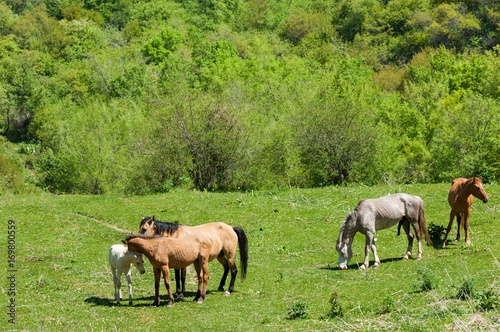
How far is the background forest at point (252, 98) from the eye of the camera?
40062mm

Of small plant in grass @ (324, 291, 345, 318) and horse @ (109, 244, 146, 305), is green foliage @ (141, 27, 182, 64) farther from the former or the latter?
small plant in grass @ (324, 291, 345, 318)

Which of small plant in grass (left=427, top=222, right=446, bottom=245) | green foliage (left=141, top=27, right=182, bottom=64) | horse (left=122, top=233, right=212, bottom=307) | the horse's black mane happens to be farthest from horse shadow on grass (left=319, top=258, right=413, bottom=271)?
A: green foliage (left=141, top=27, right=182, bottom=64)

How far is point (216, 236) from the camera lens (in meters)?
16.8

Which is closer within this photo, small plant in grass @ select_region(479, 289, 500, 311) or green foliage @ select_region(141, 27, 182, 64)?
small plant in grass @ select_region(479, 289, 500, 311)

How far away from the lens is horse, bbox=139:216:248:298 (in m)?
16.5

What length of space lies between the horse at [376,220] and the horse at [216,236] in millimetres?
3819

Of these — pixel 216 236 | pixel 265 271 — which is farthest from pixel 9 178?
pixel 216 236

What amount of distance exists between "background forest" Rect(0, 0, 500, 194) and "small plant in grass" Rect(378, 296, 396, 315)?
25.3m

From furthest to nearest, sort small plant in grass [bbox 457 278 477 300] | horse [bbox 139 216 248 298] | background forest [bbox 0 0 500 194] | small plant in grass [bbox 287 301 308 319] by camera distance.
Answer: background forest [bbox 0 0 500 194] < horse [bbox 139 216 248 298] < small plant in grass [bbox 287 301 308 319] < small plant in grass [bbox 457 278 477 300]

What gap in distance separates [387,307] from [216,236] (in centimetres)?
598

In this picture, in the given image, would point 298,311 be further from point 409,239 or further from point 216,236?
point 409,239

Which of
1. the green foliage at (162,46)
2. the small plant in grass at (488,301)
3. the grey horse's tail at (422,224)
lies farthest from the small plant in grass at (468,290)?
the green foliage at (162,46)

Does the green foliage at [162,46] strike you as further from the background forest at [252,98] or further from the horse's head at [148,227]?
the horse's head at [148,227]

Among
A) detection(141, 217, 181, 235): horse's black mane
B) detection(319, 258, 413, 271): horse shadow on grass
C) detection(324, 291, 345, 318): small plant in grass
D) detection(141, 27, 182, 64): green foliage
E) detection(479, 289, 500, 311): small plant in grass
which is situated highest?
detection(141, 27, 182, 64): green foliage
